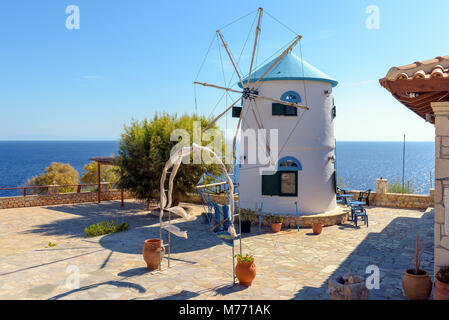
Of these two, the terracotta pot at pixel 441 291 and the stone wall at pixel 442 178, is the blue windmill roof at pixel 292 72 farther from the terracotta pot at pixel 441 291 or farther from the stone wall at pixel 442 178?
the terracotta pot at pixel 441 291

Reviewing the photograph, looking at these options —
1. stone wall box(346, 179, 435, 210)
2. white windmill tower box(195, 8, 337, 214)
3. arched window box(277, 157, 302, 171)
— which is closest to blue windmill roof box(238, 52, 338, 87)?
white windmill tower box(195, 8, 337, 214)

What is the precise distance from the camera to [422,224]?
11953mm

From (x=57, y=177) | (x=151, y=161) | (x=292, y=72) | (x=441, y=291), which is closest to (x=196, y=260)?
(x=441, y=291)

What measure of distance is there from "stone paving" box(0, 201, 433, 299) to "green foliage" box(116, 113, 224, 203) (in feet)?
6.85

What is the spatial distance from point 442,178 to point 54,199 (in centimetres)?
1995

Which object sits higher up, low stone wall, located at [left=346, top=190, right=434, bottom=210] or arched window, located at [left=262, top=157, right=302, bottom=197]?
arched window, located at [left=262, top=157, right=302, bottom=197]

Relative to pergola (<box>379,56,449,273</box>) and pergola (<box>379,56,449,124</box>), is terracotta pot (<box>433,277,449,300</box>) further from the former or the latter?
pergola (<box>379,56,449,124</box>)

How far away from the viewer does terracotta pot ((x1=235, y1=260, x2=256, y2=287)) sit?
7.65 meters

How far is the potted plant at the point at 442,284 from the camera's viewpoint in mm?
5434

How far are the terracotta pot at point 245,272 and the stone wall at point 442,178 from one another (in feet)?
11.5
